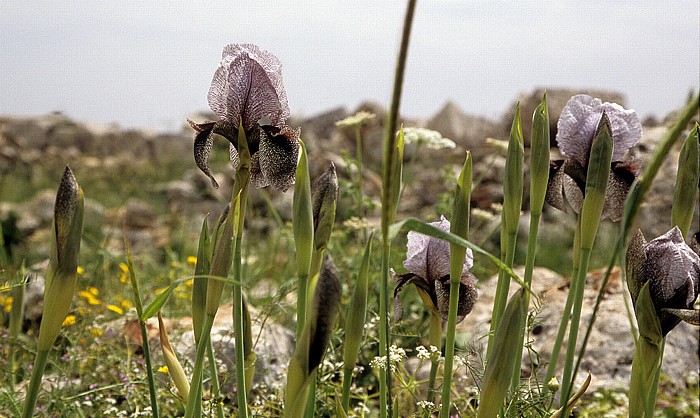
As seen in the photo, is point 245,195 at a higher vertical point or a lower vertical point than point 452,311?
higher

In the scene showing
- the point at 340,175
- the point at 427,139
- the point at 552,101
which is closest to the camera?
the point at 427,139

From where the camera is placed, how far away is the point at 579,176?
124cm

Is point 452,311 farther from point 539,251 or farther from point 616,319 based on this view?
point 539,251

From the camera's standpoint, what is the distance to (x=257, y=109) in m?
1.04

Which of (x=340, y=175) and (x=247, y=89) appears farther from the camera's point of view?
(x=340, y=175)

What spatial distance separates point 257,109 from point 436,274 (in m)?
0.47

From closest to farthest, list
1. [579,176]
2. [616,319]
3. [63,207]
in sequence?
[63,207]
[579,176]
[616,319]

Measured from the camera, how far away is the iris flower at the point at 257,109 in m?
1.05

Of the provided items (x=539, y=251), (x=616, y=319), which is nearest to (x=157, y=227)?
(x=539, y=251)

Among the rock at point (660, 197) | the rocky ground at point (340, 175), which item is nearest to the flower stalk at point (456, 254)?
the rocky ground at point (340, 175)

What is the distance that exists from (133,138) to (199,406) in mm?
15573

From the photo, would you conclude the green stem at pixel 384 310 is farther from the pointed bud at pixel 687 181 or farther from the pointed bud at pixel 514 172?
the pointed bud at pixel 687 181

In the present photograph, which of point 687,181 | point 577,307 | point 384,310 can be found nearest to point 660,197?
point 687,181

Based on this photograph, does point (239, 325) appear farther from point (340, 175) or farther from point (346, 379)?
point (340, 175)
